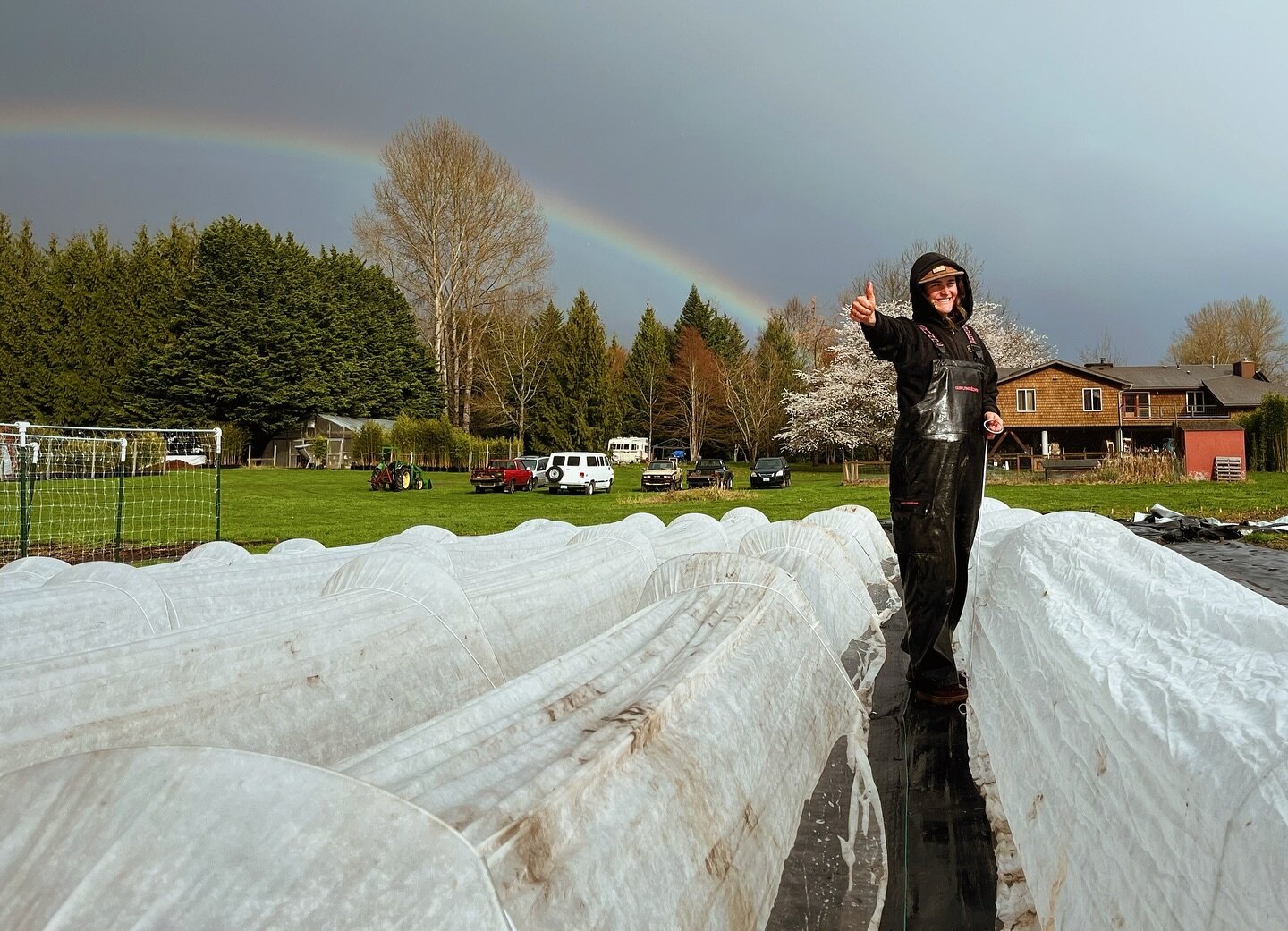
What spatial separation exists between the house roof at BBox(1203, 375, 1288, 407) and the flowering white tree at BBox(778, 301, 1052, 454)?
33.3 feet

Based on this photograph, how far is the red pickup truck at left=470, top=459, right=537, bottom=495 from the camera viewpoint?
2747cm

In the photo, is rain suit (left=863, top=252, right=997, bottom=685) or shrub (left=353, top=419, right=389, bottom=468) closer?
rain suit (left=863, top=252, right=997, bottom=685)

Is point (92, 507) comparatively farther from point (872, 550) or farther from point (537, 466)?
point (872, 550)

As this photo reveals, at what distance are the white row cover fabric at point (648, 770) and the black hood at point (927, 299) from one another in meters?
2.05

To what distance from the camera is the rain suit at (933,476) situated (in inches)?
127

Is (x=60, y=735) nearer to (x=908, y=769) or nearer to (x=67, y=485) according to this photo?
(x=908, y=769)

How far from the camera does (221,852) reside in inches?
32.4

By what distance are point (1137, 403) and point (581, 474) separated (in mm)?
32276

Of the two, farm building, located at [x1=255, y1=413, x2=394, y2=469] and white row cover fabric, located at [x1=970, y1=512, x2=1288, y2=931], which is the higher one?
farm building, located at [x1=255, y1=413, x2=394, y2=469]

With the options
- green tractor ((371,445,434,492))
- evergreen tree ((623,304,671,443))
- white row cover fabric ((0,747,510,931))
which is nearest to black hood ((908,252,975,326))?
white row cover fabric ((0,747,510,931))

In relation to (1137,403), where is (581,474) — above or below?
below

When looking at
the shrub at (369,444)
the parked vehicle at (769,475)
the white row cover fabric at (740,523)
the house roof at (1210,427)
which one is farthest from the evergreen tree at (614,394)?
the white row cover fabric at (740,523)

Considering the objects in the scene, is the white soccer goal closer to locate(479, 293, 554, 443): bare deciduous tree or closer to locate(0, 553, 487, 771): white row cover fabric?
locate(0, 553, 487, 771): white row cover fabric

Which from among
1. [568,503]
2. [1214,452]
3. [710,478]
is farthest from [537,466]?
[1214,452]
